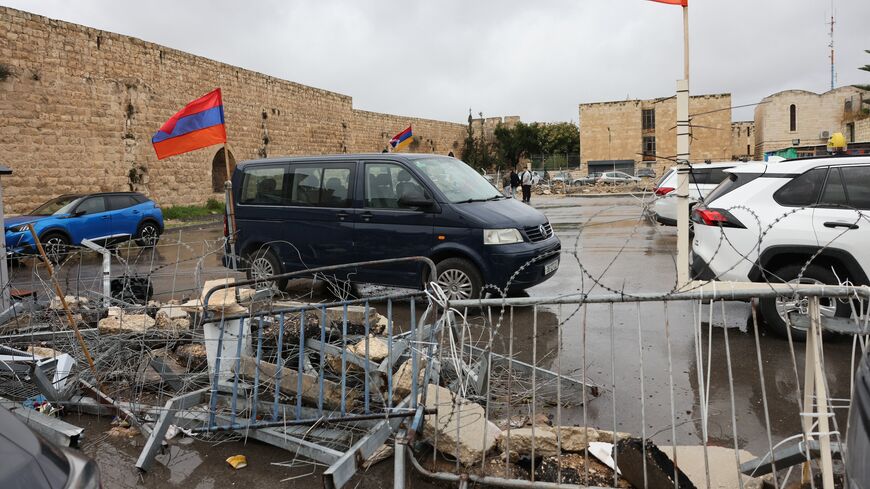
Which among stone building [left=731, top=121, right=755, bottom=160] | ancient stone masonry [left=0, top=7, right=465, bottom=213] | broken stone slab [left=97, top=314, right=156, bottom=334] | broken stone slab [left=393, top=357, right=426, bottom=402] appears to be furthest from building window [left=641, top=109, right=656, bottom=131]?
broken stone slab [left=393, top=357, right=426, bottom=402]

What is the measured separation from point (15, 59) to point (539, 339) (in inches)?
668

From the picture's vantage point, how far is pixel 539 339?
20.1 feet

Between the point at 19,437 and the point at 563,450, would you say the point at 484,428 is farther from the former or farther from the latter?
the point at 19,437

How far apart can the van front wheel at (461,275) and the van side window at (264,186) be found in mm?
2574

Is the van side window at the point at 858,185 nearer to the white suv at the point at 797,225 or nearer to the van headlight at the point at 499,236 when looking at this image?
the white suv at the point at 797,225

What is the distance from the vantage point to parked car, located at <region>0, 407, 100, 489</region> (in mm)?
1711

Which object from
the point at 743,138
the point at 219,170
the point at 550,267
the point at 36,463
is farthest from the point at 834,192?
the point at 743,138

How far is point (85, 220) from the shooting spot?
13555 mm

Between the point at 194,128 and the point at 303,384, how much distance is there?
617 centimetres

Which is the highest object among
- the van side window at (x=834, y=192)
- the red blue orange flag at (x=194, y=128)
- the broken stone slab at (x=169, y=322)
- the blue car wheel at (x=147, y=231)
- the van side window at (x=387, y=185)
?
the red blue orange flag at (x=194, y=128)

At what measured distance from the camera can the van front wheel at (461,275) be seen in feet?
22.8

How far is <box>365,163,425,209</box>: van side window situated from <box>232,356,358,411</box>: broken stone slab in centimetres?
363

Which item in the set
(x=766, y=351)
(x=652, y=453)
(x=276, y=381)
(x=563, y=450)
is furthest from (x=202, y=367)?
(x=766, y=351)

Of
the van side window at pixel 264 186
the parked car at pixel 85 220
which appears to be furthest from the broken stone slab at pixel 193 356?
the parked car at pixel 85 220
